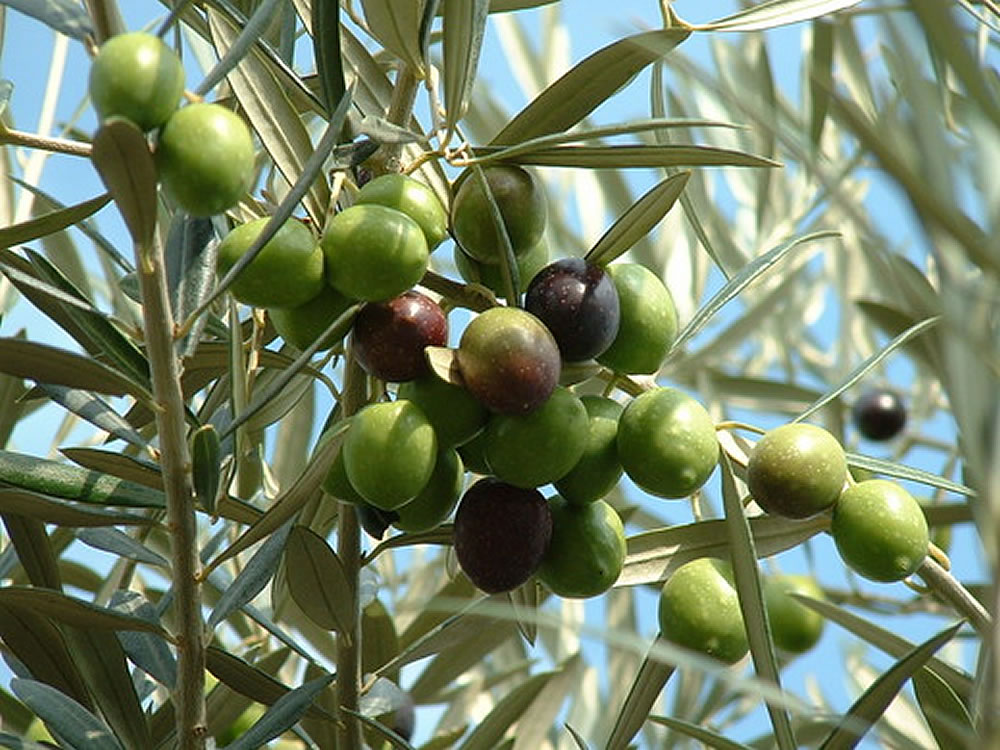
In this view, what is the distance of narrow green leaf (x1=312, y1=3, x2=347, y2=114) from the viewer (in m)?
1.04

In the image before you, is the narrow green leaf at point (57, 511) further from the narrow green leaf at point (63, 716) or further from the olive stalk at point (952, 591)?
the olive stalk at point (952, 591)

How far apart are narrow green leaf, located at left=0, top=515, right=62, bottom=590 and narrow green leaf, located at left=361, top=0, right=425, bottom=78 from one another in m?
0.47

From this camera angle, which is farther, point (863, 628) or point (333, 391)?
point (863, 628)

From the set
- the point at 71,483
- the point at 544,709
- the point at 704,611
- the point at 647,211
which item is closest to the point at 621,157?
the point at 647,211

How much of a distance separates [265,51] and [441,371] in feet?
0.89

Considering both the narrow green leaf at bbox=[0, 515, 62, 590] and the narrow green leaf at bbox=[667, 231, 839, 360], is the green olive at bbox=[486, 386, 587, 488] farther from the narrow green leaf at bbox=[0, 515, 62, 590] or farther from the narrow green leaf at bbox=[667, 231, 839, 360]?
the narrow green leaf at bbox=[0, 515, 62, 590]

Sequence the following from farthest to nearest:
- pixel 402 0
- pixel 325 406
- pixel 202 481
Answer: pixel 325 406 → pixel 402 0 → pixel 202 481

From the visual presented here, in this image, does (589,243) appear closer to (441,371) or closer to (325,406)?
(325,406)

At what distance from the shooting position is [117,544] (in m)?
1.18

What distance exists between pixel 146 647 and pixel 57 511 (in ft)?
0.59

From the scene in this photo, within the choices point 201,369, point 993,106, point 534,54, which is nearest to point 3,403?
point 201,369

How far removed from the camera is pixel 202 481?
0.97 metres

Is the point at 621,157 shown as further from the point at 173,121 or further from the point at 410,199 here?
the point at 173,121

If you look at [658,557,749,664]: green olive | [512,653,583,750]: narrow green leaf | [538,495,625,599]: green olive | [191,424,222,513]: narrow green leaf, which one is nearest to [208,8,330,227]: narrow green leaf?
[191,424,222,513]: narrow green leaf
